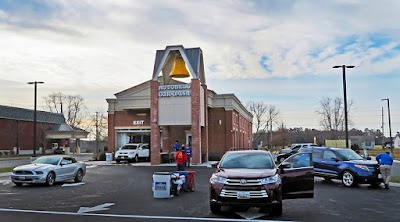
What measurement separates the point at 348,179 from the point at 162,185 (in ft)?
28.2

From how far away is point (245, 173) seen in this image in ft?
32.4

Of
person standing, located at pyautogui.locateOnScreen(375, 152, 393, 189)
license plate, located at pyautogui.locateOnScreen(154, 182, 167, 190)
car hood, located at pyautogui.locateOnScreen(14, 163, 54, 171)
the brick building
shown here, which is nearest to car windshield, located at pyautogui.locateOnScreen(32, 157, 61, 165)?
car hood, located at pyautogui.locateOnScreen(14, 163, 54, 171)

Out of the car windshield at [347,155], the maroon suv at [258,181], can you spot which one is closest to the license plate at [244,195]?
the maroon suv at [258,181]

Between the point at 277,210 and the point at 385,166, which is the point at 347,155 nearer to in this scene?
the point at 385,166

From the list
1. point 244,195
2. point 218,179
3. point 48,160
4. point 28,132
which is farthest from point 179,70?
point 28,132

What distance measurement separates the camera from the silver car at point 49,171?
17.8 metres

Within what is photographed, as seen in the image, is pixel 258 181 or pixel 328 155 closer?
pixel 258 181

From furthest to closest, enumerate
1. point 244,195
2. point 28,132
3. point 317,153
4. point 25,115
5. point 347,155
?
point 25,115 → point 28,132 → point 317,153 → point 347,155 → point 244,195

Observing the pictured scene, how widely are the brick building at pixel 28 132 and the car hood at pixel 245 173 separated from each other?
2379 inches

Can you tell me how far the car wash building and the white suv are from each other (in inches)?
66.1

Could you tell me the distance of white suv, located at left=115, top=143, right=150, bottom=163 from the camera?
36.1 m

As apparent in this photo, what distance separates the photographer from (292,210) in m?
11.1

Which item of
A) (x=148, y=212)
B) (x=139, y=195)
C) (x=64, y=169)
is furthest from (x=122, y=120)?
(x=148, y=212)

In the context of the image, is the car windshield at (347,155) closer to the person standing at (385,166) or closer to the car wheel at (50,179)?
the person standing at (385,166)
